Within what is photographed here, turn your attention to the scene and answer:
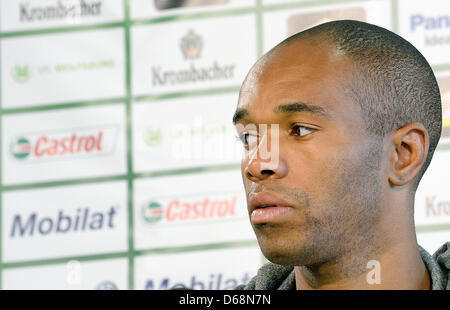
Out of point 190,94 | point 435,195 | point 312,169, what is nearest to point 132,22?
point 190,94

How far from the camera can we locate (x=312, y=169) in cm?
91

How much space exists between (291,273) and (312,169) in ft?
0.62

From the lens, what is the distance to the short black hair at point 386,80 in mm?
947

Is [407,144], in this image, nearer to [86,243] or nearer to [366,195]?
[366,195]

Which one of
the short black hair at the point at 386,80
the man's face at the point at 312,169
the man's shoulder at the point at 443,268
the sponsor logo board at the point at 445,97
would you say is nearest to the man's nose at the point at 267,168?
the man's face at the point at 312,169

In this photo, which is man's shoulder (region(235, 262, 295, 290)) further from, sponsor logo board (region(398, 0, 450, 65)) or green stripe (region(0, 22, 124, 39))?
green stripe (region(0, 22, 124, 39))

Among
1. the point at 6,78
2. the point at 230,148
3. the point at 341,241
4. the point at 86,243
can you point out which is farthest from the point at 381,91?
the point at 6,78

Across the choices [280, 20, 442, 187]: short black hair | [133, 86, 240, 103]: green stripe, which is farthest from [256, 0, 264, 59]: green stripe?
[280, 20, 442, 187]: short black hair

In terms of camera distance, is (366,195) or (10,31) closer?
(366,195)

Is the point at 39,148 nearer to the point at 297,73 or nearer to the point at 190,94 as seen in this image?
the point at 190,94
